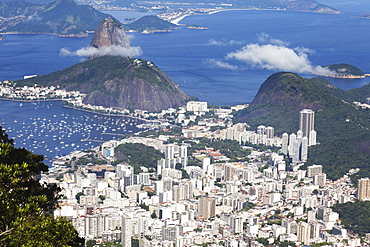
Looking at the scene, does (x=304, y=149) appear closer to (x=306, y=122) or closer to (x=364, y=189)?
(x=306, y=122)

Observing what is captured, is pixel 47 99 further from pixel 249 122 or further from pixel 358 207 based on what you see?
pixel 358 207

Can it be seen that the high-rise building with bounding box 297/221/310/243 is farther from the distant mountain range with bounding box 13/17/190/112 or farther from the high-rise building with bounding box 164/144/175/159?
the distant mountain range with bounding box 13/17/190/112

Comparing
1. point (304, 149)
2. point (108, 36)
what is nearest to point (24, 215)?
point (304, 149)

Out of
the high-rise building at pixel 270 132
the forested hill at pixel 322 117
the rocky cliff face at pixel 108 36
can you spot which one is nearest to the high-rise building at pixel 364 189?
the forested hill at pixel 322 117

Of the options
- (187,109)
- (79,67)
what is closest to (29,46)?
(79,67)

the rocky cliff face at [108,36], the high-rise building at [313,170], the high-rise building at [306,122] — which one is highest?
the rocky cliff face at [108,36]

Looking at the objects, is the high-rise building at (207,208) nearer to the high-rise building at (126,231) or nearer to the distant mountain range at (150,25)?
the high-rise building at (126,231)

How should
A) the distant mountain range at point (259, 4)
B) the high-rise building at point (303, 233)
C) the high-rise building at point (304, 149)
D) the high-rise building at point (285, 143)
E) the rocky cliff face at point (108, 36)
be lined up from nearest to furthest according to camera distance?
the high-rise building at point (303, 233) → the high-rise building at point (304, 149) → the high-rise building at point (285, 143) → the rocky cliff face at point (108, 36) → the distant mountain range at point (259, 4)
